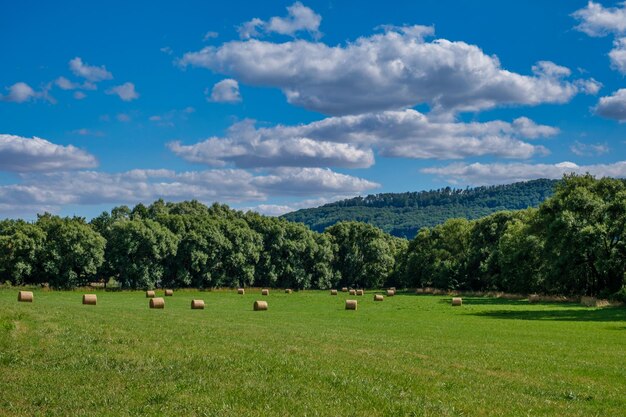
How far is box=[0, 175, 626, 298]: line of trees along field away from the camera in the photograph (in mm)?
70500

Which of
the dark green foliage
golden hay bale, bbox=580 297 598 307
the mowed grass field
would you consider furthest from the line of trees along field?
the mowed grass field

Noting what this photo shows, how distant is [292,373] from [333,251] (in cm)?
12847

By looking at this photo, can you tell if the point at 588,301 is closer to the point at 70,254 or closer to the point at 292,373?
the point at 292,373

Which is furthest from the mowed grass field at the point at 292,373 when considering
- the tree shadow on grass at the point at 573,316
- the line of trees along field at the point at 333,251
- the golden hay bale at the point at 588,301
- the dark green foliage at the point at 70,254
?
the dark green foliage at the point at 70,254

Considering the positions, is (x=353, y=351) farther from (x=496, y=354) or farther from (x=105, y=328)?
(x=105, y=328)

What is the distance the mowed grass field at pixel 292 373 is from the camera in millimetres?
14398

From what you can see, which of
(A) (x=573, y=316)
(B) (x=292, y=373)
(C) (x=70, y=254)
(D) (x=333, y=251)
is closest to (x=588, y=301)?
(A) (x=573, y=316)

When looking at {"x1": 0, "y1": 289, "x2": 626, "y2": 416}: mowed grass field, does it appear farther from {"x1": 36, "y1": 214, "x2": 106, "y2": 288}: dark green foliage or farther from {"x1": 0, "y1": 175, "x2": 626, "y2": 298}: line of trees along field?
{"x1": 36, "y1": 214, "x2": 106, "y2": 288}: dark green foliage

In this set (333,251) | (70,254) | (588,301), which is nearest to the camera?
(588,301)

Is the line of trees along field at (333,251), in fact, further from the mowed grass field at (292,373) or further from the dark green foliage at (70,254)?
the mowed grass field at (292,373)

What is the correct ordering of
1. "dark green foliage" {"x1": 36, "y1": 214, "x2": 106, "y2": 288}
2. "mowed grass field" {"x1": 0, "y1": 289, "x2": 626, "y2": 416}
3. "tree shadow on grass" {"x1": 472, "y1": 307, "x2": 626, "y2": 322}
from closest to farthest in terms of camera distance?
"mowed grass field" {"x1": 0, "y1": 289, "x2": 626, "y2": 416}, "tree shadow on grass" {"x1": 472, "y1": 307, "x2": 626, "y2": 322}, "dark green foliage" {"x1": 36, "y1": 214, "x2": 106, "y2": 288}

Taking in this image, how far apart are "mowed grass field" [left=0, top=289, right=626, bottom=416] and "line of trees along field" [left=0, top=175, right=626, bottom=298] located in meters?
41.4

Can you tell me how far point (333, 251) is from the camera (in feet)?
481

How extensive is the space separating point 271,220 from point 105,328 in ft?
347
